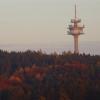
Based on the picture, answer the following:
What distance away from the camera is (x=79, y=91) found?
82062 mm

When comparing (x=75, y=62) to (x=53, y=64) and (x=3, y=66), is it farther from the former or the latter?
(x=3, y=66)

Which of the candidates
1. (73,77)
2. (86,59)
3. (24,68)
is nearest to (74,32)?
(86,59)

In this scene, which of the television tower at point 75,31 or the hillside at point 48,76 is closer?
the hillside at point 48,76

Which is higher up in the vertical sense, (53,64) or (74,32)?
(74,32)

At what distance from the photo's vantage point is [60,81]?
94.3 meters

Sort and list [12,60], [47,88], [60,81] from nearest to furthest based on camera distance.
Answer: [47,88]
[60,81]
[12,60]

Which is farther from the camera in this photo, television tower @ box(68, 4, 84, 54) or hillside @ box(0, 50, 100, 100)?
television tower @ box(68, 4, 84, 54)

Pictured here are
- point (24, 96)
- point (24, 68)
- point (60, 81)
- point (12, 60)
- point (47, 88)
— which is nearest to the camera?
point (24, 96)

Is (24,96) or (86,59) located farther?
(86,59)

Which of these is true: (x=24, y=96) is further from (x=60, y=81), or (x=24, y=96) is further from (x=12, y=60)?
(x=12, y=60)

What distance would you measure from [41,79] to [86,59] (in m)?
32.5

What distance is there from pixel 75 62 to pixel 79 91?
140ft

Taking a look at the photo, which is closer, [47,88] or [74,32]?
[47,88]

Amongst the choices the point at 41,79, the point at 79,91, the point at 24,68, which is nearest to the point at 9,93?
the point at 79,91
